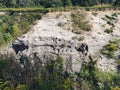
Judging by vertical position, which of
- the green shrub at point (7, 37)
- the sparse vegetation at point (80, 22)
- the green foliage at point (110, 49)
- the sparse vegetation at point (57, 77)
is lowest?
the sparse vegetation at point (57, 77)

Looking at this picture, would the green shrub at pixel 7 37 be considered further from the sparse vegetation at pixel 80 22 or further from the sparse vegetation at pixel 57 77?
the sparse vegetation at pixel 80 22

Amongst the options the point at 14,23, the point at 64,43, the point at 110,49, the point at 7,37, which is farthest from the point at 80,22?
the point at 7,37

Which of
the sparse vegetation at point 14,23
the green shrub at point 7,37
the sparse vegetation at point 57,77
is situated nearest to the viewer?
the sparse vegetation at point 57,77

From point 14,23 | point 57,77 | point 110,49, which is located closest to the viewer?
point 57,77

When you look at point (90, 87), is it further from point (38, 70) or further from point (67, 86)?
point (38, 70)

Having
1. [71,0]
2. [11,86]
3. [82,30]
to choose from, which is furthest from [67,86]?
[71,0]

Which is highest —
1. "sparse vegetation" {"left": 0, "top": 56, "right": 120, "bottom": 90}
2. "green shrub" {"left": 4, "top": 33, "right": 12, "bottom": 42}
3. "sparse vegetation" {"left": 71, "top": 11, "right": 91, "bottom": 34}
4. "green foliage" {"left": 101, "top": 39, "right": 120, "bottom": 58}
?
"sparse vegetation" {"left": 71, "top": 11, "right": 91, "bottom": 34}

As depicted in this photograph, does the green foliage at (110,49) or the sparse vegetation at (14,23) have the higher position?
the sparse vegetation at (14,23)

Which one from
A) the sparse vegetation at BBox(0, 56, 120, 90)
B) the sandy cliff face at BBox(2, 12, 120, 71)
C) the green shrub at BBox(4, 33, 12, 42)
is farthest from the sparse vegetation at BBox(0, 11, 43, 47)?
the sparse vegetation at BBox(0, 56, 120, 90)

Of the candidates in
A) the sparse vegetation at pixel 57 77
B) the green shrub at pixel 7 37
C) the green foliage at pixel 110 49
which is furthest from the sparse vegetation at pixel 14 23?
the green foliage at pixel 110 49

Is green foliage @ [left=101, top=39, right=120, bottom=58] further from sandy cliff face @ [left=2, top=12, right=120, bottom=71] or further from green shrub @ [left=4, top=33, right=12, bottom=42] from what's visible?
green shrub @ [left=4, top=33, right=12, bottom=42]

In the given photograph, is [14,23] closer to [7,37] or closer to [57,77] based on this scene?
[7,37]
